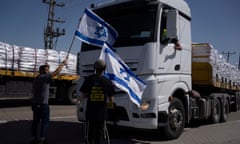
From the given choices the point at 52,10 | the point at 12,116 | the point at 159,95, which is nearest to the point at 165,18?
the point at 159,95

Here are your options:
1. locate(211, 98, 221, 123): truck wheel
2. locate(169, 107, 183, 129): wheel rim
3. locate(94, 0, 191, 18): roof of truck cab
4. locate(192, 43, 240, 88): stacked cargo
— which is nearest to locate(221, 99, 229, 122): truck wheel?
locate(211, 98, 221, 123): truck wheel

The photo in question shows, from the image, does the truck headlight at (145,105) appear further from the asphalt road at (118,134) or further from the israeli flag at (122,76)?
the asphalt road at (118,134)

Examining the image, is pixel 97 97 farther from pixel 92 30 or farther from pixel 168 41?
pixel 168 41

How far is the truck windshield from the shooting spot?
5840 millimetres

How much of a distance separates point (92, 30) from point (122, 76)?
109cm

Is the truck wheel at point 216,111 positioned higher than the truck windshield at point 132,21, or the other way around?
the truck windshield at point 132,21

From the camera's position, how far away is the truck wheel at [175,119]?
20.2 feet

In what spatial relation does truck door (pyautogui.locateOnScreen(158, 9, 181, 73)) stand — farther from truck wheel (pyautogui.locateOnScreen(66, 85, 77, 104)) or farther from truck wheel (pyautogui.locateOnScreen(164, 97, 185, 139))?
truck wheel (pyautogui.locateOnScreen(66, 85, 77, 104))

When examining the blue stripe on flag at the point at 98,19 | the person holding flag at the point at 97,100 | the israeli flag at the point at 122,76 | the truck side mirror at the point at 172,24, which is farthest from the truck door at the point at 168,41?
the person holding flag at the point at 97,100

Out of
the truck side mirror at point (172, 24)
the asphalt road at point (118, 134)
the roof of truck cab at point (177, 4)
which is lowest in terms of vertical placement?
the asphalt road at point (118, 134)

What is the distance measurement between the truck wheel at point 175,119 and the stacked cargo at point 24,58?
27.5 feet

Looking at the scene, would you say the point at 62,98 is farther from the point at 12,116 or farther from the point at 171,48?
the point at 171,48

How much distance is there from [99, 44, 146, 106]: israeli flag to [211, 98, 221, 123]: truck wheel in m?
4.26

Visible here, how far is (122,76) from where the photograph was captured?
17.6 feet
